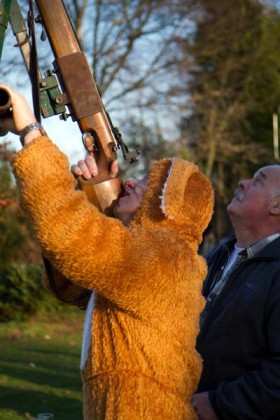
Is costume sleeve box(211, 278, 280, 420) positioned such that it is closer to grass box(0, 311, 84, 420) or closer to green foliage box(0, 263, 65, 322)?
grass box(0, 311, 84, 420)

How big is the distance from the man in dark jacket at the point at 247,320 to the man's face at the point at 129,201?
2.40 feet

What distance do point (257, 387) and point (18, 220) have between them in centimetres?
1489

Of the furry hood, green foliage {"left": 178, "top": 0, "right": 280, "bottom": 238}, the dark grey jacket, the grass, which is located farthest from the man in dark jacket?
green foliage {"left": 178, "top": 0, "right": 280, "bottom": 238}

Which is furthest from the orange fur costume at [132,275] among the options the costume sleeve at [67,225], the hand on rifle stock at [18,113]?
the hand on rifle stock at [18,113]

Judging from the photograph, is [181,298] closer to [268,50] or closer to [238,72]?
[238,72]

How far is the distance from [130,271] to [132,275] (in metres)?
0.02

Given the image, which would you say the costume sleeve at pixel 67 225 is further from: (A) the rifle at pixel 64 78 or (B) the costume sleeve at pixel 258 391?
(B) the costume sleeve at pixel 258 391

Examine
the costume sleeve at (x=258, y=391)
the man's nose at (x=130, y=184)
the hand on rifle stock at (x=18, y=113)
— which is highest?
the hand on rifle stock at (x=18, y=113)

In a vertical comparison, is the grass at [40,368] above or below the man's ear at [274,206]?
below

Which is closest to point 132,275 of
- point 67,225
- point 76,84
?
point 67,225

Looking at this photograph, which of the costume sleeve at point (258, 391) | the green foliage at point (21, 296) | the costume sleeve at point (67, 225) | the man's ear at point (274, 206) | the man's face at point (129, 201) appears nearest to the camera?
the costume sleeve at point (67, 225)

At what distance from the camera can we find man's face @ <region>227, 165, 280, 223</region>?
142 inches

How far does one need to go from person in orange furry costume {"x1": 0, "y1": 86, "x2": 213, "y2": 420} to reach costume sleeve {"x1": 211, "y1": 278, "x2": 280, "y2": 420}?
0.33 meters

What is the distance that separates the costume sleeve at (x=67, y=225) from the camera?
8.56 feet
